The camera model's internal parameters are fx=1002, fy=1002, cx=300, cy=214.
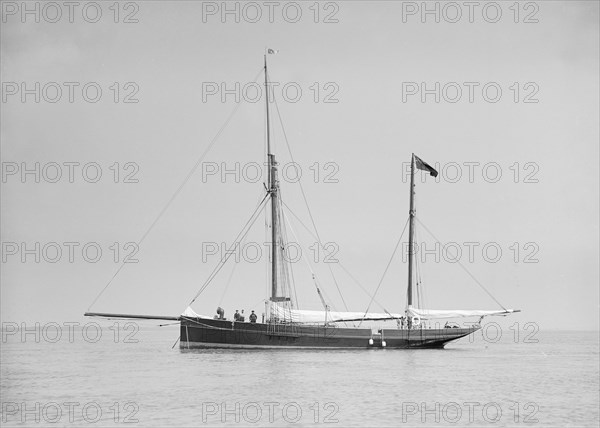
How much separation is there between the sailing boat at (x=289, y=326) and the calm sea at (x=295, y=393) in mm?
2827

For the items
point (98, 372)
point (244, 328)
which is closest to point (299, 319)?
point (244, 328)

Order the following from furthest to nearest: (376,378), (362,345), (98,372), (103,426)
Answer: (362,345)
(98,372)
(376,378)
(103,426)

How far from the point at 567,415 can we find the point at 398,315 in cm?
3995

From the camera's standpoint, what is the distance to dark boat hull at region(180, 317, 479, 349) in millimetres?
72438

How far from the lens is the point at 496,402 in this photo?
4406 centimetres

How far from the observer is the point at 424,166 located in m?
79.6

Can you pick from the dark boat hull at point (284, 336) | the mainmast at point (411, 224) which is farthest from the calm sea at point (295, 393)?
the mainmast at point (411, 224)

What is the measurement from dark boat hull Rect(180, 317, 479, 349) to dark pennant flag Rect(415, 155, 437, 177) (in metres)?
12.5

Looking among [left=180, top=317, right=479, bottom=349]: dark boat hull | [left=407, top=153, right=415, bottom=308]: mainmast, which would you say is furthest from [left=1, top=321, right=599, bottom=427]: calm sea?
[left=407, top=153, right=415, bottom=308]: mainmast

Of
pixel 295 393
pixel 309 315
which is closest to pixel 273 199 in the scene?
pixel 309 315

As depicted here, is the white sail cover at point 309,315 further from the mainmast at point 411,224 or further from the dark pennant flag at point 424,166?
the dark pennant flag at point 424,166

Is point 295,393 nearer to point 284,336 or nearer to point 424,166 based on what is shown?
point 284,336

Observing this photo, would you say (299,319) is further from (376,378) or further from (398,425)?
(398,425)

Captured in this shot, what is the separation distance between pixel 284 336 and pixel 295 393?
27.8 metres
